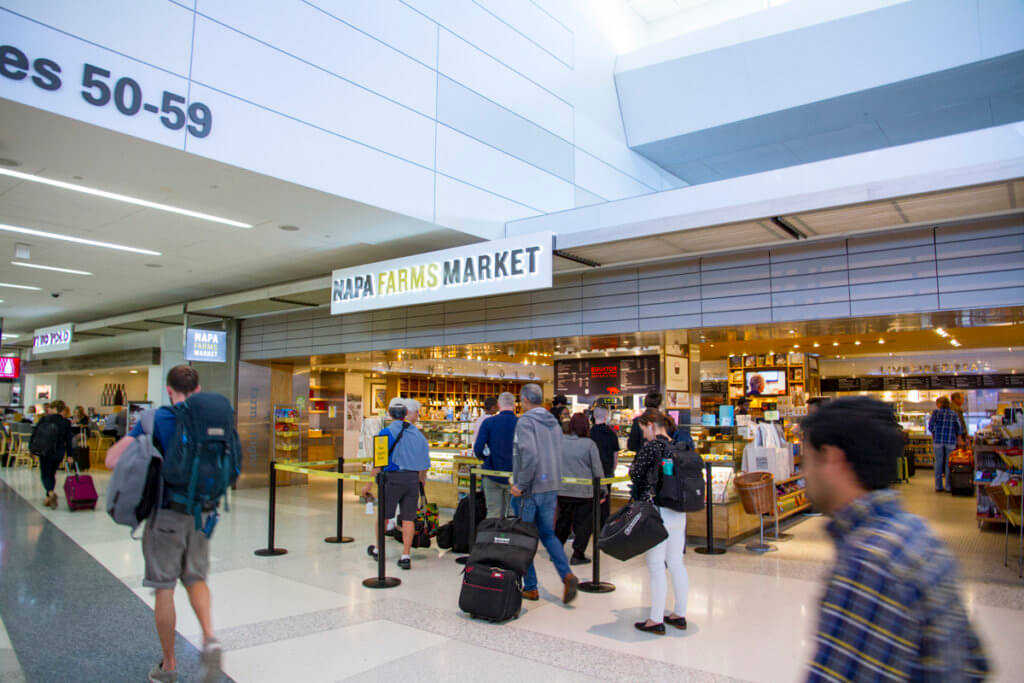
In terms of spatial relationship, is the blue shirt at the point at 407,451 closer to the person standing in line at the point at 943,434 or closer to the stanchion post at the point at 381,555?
the stanchion post at the point at 381,555

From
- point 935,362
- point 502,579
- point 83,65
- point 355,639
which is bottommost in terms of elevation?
point 355,639

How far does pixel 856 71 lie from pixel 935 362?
367 inches

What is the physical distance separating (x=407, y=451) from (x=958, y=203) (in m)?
5.15

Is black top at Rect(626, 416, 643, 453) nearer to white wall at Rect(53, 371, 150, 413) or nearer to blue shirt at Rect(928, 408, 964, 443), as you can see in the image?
blue shirt at Rect(928, 408, 964, 443)

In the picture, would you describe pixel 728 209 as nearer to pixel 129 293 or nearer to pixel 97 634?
pixel 97 634

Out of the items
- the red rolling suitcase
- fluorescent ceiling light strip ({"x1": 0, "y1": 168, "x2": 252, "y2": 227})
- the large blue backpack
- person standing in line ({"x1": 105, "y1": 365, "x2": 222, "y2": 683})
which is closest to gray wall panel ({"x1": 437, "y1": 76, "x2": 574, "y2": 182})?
fluorescent ceiling light strip ({"x1": 0, "y1": 168, "x2": 252, "y2": 227})

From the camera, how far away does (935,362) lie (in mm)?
17109

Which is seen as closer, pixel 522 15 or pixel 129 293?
pixel 522 15

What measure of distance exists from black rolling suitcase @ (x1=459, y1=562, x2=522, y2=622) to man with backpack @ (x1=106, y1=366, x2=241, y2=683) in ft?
5.78

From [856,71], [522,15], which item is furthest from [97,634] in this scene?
[856,71]

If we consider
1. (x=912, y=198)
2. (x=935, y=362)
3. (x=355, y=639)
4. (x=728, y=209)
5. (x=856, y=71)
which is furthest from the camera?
(x=935, y=362)

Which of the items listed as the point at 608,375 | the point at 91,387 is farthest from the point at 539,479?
the point at 91,387

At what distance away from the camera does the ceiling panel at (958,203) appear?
5301 mm

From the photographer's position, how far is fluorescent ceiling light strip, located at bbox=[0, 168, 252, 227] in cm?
603
